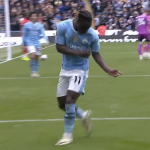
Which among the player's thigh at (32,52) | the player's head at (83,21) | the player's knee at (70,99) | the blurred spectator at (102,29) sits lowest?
the blurred spectator at (102,29)

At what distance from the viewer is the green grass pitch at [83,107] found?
598 centimetres

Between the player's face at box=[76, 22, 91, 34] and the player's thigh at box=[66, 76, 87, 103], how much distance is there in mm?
651

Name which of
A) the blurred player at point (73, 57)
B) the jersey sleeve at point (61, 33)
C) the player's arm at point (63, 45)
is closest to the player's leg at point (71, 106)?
the blurred player at point (73, 57)

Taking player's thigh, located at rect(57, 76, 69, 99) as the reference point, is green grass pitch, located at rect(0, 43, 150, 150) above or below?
below

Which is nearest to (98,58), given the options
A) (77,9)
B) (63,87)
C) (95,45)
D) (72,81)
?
(95,45)

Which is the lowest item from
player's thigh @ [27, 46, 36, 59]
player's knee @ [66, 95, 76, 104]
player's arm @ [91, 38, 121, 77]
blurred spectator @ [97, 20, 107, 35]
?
blurred spectator @ [97, 20, 107, 35]

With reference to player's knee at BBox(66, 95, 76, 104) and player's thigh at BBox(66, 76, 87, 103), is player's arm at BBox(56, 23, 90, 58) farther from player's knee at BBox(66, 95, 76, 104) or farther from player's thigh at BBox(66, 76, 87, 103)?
player's knee at BBox(66, 95, 76, 104)

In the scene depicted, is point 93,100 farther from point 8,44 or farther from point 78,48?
point 8,44

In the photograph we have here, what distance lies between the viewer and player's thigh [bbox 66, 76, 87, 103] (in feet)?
18.8

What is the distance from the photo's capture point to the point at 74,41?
5727 millimetres

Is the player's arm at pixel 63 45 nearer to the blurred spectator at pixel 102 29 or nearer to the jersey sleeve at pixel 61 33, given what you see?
the jersey sleeve at pixel 61 33

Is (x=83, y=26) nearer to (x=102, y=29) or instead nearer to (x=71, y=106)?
(x=71, y=106)

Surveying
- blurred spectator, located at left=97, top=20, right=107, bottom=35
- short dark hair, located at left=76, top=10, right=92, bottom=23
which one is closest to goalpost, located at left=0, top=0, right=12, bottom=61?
blurred spectator, located at left=97, top=20, right=107, bottom=35

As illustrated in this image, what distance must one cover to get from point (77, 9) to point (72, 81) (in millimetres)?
24319
